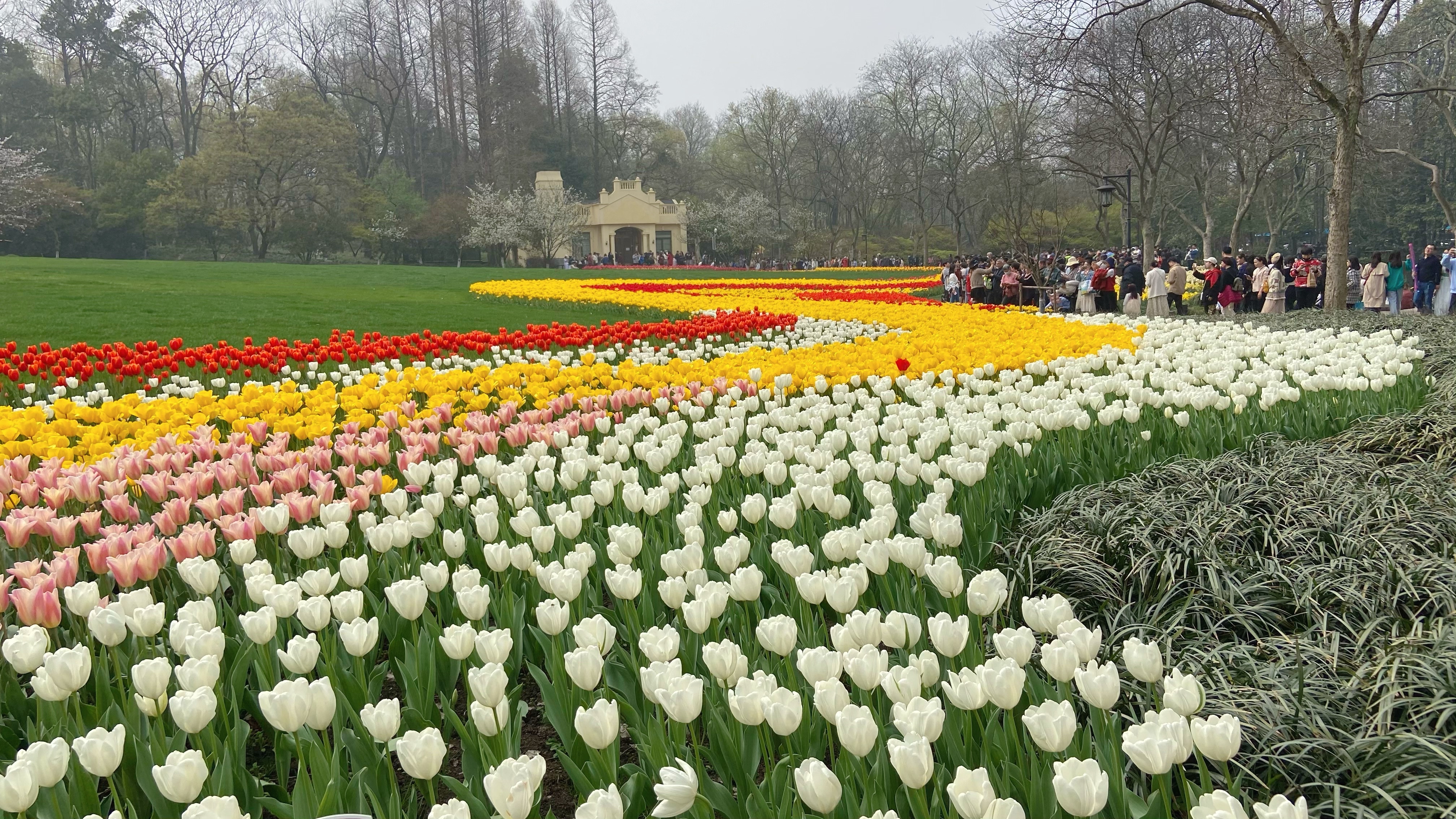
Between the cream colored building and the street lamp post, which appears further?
the cream colored building

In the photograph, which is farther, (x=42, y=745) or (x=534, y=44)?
(x=534, y=44)

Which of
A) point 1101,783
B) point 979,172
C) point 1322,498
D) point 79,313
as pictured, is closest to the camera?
point 1101,783

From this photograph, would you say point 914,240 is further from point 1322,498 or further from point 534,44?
point 1322,498

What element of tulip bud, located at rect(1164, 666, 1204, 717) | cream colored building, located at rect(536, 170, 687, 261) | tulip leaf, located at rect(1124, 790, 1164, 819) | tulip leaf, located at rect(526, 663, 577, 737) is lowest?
tulip leaf, located at rect(526, 663, 577, 737)

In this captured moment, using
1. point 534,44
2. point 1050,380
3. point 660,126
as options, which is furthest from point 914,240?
point 1050,380

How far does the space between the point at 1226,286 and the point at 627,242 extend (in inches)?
1902

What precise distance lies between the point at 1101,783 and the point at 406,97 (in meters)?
66.3

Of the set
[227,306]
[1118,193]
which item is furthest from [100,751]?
[1118,193]

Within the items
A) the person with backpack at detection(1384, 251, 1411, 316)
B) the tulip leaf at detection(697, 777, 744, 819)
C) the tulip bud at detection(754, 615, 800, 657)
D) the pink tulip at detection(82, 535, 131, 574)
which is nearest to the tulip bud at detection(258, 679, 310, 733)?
the tulip leaf at detection(697, 777, 744, 819)

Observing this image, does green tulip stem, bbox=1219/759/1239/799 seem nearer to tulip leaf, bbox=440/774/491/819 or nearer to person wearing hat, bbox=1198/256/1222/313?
tulip leaf, bbox=440/774/491/819

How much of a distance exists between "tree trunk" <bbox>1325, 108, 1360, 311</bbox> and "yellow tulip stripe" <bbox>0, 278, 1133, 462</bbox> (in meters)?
4.69

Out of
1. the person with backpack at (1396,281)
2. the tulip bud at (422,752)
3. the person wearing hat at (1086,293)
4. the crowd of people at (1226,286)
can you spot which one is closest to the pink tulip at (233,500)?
the tulip bud at (422,752)

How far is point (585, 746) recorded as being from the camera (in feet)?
7.20

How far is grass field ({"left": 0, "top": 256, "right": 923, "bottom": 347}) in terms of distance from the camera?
1349cm
